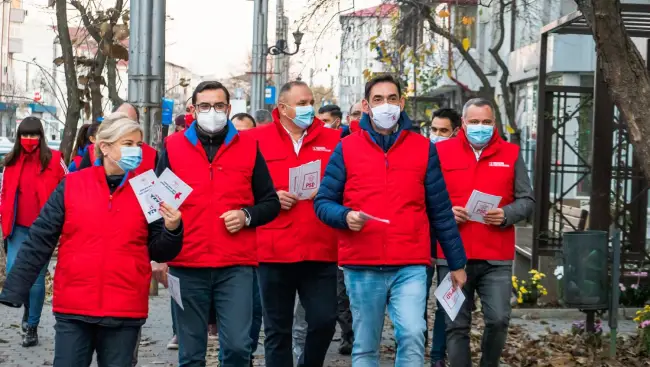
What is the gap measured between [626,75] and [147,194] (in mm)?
3732

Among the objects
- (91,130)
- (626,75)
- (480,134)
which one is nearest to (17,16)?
(91,130)

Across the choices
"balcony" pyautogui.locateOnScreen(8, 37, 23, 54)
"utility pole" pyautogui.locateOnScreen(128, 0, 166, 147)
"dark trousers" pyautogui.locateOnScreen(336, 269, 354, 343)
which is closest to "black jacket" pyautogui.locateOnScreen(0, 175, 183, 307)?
"dark trousers" pyautogui.locateOnScreen(336, 269, 354, 343)

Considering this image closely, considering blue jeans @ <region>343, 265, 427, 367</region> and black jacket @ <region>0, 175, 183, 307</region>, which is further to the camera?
blue jeans @ <region>343, 265, 427, 367</region>

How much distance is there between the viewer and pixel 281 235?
7809mm

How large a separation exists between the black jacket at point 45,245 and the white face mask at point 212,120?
989 mm

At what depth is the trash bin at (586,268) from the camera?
32.0 feet

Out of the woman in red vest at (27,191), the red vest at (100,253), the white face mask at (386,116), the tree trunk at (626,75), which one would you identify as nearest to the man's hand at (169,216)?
the red vest at (100,253)

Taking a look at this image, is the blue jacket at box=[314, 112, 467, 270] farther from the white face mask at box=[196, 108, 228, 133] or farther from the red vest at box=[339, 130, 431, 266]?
the white face mask at box=[196, 108, 228, 133]

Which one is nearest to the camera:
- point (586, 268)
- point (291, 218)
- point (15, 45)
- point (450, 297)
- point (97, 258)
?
point (97, 258)

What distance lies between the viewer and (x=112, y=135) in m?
6.20

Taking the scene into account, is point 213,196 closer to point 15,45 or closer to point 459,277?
point 459,277

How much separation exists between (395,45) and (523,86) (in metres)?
7.74

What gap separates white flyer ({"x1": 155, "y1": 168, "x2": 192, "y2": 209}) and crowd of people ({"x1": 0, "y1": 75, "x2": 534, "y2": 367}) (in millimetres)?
112

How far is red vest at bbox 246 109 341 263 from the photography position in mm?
7801
